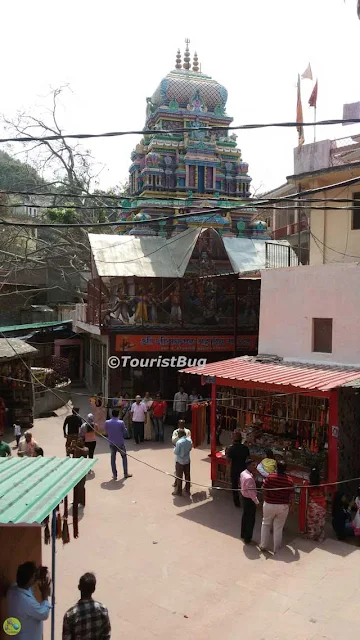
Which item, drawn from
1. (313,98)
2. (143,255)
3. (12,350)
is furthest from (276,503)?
(143,255)

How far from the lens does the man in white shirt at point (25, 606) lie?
172 inches

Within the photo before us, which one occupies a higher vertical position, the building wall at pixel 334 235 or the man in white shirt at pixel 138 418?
the building wall at pixel 334 235

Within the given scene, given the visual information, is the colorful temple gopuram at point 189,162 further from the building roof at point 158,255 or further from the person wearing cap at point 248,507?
the person wearing cap at point 248,507

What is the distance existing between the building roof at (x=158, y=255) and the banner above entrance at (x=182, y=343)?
7.79 feet

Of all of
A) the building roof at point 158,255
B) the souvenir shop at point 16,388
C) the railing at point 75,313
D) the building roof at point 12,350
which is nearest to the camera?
the building roof at point 12,350

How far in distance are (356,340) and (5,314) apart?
25.8m

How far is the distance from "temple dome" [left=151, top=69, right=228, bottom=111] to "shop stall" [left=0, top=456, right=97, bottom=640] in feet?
77.9

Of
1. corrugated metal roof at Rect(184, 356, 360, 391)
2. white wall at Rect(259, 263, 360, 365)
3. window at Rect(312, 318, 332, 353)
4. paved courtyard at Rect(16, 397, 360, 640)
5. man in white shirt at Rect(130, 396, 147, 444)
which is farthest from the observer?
man in white shirt at Rect(130, 396, 147, 444)

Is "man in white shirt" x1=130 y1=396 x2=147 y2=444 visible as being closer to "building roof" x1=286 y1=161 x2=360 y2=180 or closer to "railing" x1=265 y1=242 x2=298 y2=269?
"railing" x1=265 y1=242 x2=298 y2=269

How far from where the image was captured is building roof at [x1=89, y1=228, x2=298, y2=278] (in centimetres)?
1878

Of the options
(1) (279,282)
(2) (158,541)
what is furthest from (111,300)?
(2) (158,541)

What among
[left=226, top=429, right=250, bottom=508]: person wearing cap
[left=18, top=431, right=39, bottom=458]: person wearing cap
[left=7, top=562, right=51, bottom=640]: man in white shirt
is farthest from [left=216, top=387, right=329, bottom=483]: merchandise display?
[left=7, top=562, right=51, bottom=640]: man in white shirt

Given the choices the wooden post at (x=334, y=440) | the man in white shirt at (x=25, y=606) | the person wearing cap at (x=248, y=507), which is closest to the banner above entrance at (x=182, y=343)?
the wooden post at (x=334, y=440)

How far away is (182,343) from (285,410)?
6.10 m
